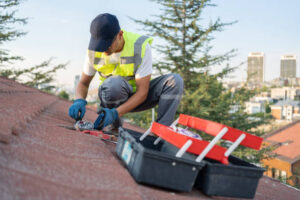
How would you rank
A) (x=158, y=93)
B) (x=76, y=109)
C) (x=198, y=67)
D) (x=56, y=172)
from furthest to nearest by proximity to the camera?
(x=198, y=67), (x=158, y=93), (x=76, y=109), (x=56, y=172)

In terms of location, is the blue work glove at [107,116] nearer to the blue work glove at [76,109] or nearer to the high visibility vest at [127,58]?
the blue work glove at [76,109]

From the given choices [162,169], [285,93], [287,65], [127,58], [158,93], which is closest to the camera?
[162,169]

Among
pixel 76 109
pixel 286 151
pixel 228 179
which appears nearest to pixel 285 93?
pixel 286 151

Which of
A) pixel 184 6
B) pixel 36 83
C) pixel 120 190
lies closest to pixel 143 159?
pixel 120 190

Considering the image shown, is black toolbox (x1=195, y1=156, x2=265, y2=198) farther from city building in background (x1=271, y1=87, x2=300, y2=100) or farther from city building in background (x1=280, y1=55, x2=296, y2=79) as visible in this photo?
city building in background (x1=280, y1=55, x2=296, y2=79)

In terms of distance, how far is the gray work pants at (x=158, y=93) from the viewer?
2137 mm

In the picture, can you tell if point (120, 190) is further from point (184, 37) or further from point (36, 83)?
point (36, 83)

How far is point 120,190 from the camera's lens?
Answer: 0.87 metres

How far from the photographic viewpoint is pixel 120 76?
2.21m

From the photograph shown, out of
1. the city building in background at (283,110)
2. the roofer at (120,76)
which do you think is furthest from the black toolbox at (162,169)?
the city building in background at (283,110)

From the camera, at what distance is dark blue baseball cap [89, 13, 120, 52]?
6.43 ft

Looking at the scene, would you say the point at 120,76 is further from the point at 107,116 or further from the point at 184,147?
the point at 184,147

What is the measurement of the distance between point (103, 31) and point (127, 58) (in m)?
0.32

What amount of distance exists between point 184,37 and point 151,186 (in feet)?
28.9
